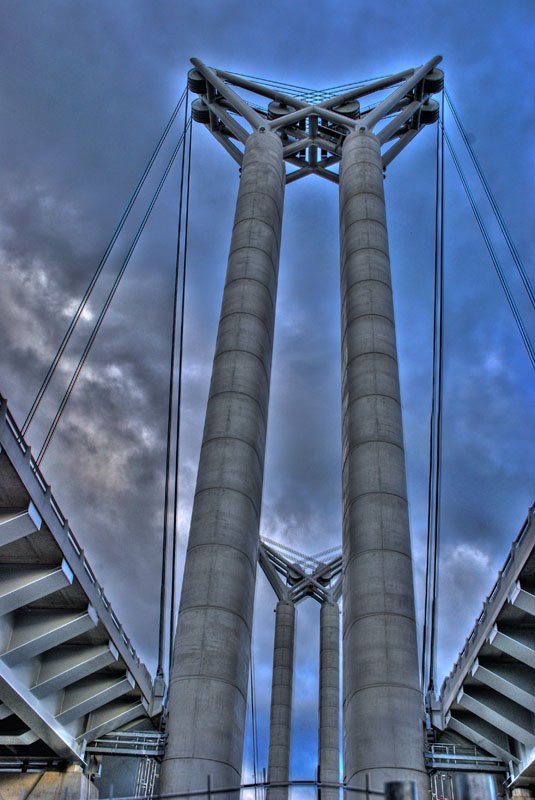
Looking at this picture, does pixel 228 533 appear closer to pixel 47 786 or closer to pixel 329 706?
pixel 47 786

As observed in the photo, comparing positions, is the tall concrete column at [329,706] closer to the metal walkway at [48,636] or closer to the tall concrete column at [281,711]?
the tall concrete column at [281,711]

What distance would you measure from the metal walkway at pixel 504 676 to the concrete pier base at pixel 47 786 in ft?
50.7

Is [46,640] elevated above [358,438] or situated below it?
below

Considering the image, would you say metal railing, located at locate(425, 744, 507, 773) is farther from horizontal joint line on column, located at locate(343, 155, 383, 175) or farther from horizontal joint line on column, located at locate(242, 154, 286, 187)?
horizontal joint line on column, located at locate(242, 154, 286, 187)

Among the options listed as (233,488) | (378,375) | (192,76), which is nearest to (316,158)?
(192,76)

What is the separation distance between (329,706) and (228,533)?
39.0 metres

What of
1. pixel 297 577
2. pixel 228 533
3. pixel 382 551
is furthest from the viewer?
pixel 297 577

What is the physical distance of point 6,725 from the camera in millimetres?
30312

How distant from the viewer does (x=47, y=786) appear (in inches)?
1255

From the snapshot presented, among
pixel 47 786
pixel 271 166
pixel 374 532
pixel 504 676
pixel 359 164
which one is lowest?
pixel 47 786

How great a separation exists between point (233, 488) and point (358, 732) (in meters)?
9.41

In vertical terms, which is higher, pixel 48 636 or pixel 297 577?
pixel 297 577

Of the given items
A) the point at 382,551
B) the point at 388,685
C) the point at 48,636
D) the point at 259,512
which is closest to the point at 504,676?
the point at 388,685

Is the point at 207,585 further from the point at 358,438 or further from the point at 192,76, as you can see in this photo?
the point at 192,76
